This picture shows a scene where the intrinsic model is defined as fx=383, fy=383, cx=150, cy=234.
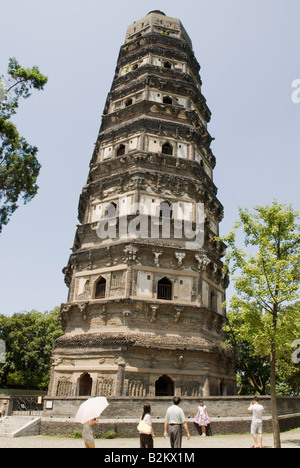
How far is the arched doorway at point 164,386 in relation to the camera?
1741 cm

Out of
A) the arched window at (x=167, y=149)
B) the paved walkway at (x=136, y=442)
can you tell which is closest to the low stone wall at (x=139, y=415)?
the paved walkway at (x=136, y=442)

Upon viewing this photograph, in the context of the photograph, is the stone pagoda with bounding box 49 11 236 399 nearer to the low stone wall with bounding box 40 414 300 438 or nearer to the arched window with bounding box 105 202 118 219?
the arched window with bounding box 105 202 118 219

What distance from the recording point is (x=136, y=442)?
12797mm

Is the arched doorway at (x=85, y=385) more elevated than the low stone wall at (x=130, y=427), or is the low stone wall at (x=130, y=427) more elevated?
the arched doorway at (x=85, y=385)

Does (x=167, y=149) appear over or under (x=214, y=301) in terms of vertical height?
over

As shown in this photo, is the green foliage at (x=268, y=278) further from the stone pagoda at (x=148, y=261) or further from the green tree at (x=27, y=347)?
the green tree at (x=27, y=347)

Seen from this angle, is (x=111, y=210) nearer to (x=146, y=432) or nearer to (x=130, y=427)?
(x=130, y=427)

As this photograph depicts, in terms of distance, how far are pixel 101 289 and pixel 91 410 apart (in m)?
12.6

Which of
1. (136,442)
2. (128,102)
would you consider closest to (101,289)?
(136,442)

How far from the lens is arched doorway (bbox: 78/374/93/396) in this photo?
1767cm

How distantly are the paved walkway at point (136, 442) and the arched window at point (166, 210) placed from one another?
11.1m
